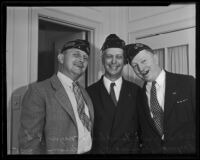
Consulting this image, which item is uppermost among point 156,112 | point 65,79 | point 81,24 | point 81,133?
point 81,24

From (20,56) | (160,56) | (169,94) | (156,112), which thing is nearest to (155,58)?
(160,56)

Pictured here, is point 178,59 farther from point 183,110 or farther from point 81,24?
point 81,24

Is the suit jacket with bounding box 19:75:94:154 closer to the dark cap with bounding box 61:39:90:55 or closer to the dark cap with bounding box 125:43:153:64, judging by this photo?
the dark cap with bounding box 61:39:90:55

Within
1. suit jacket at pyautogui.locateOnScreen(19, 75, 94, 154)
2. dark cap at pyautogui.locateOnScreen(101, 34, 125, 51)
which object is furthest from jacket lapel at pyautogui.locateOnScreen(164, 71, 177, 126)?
suit jacket at pyautogui.locateOnScreen(19, 75, 94, 154)

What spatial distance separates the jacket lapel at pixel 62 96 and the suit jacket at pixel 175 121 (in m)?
0.44

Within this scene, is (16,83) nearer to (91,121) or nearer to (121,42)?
(91,121)

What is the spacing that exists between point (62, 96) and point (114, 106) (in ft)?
1.10

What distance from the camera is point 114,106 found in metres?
1.51

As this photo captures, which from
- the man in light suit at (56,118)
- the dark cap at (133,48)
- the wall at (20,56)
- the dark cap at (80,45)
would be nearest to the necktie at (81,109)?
the man in light suit at (56,118)

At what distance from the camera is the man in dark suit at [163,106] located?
4.94 feet

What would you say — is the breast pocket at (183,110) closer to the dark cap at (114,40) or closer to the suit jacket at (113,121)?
the suit jacket at (113,121)

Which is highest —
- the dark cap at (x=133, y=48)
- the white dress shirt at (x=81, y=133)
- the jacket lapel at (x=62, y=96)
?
the dark cap at (x=133, y=48)
